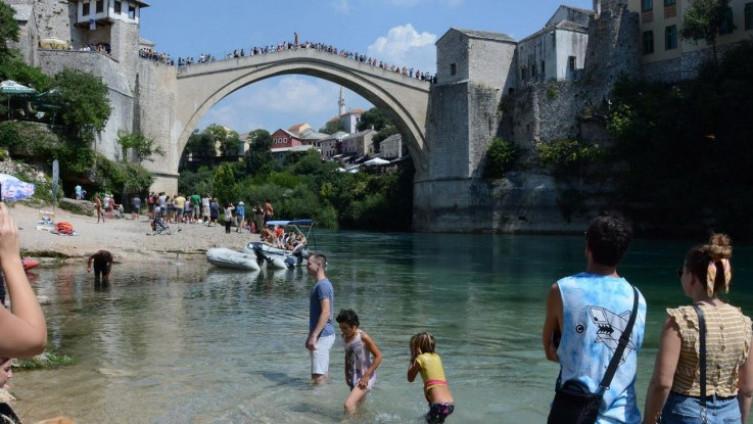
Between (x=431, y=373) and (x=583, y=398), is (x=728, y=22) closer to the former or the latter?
(x=431, y=373)

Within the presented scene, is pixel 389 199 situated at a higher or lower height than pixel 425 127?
lower

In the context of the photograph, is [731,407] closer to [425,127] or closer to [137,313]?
[137,313]

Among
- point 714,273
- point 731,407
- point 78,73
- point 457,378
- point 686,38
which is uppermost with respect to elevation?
point 686,38

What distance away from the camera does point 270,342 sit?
9.23 m

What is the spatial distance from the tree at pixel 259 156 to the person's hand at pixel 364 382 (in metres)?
70.1

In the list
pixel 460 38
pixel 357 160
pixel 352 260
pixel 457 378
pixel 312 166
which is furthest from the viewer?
pixel 357 160

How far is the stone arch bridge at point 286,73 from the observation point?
35.9 metres

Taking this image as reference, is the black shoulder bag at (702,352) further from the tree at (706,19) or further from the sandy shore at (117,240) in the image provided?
the tree at (706,19)

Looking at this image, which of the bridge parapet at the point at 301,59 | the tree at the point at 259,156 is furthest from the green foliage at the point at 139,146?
the tree at the point at 259,156

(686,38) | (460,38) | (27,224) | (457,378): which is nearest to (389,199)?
(460,38)

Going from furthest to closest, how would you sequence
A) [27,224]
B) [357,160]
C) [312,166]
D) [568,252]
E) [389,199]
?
1. [357,160]
2. [312,166]
3. [389,199]
4. [568,252]
5. [27,224]

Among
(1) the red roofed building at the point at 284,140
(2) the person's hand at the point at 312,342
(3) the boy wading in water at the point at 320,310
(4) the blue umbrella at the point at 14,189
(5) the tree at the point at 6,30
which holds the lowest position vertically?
(2) the person's hand at the point at 312,342

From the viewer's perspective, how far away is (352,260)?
77.6 feet

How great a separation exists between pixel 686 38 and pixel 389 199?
22941 millimetres
